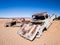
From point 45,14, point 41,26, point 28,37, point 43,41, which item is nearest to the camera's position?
point 43,41

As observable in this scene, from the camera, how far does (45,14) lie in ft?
34.5

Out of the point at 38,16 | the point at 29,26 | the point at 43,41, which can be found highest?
the point at 38,16

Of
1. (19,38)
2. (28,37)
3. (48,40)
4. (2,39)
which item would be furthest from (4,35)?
(48,40)

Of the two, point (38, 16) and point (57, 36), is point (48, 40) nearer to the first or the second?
point (57, 36)

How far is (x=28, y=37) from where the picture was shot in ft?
27.3

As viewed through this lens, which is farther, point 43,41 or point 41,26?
point 41,26

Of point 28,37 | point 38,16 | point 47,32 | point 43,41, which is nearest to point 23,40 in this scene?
point 28,37

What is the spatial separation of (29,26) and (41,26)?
1.18 m

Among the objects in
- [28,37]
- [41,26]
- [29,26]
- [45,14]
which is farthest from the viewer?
[45,14]

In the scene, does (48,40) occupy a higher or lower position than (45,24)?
lower

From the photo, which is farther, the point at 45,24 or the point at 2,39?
the point at 45,24

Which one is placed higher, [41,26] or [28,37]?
[41,26]

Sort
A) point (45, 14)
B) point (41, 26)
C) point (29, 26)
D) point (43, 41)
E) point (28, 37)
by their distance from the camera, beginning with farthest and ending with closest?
point (45, 14) → point (29, 26) → point (41, 26) → point (28, 37) → point (43, 41)

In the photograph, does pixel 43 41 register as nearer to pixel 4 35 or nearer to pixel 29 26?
→ pixel 29 26
